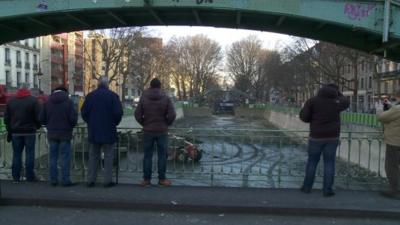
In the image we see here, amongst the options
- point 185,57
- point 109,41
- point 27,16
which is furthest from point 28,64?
point 27,16

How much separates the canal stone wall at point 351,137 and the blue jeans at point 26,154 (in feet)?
15.9

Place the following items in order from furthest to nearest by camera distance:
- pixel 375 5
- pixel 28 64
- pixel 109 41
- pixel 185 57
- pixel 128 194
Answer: pixel 185 57
pixel 28 64
pixel 109 41
pixel 375 5
pixel 128 194

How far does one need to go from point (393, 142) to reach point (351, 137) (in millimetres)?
2003

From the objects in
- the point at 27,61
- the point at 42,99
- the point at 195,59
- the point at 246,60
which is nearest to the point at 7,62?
the point at 27,61

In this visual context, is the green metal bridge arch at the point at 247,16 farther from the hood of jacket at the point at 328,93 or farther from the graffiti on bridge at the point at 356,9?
the hood of jacket at the point at 328,93

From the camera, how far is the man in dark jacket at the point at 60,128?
9.08 m

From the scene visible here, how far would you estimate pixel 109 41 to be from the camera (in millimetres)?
68375

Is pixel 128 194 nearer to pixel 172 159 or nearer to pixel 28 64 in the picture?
pixel 172 159

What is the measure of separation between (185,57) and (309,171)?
4085 inches

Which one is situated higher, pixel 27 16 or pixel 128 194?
pixel 27 16

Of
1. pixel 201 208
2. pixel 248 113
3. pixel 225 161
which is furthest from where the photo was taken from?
pixel 248 113

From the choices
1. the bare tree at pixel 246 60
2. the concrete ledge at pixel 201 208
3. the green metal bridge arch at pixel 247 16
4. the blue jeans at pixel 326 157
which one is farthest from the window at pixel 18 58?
the blue jeans at pixel 326 157

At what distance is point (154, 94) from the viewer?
9086 mm

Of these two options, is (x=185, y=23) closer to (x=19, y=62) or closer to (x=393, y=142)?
(x=393, y=142)
